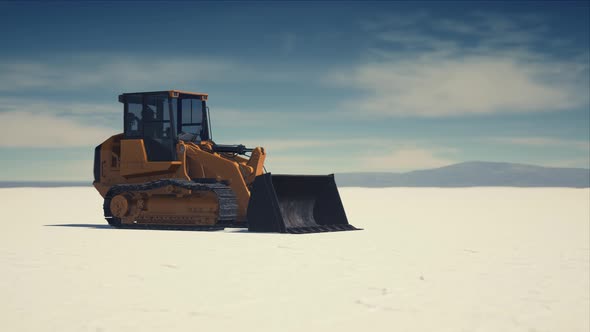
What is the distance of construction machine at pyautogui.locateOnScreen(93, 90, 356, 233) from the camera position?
20.3 meters

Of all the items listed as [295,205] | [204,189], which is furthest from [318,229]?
[204,189]

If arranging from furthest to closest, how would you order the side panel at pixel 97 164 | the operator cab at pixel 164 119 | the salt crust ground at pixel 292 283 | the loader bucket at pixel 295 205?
the side panel at pixel 97 164 → the operator cab at pixel 164 119 → the loader bucket at pixel 295 205 → the salt crust ground at pixel 292 283

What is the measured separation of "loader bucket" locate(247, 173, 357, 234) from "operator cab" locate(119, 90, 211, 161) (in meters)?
3.48

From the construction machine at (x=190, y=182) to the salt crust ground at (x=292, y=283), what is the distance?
163cm

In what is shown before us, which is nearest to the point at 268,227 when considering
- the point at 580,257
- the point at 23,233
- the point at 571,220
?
the point at 23,233

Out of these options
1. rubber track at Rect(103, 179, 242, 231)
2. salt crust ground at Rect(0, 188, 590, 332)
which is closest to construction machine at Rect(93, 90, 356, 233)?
rubber track at Rect(103, 179, 242, 231)

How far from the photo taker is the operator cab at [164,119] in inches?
867

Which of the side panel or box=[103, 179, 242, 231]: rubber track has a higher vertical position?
the side panel

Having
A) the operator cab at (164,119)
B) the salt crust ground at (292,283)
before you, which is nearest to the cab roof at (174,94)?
the operator cab at (164,119)

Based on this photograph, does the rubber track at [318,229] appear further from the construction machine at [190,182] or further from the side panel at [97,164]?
the side panel at [97,164]

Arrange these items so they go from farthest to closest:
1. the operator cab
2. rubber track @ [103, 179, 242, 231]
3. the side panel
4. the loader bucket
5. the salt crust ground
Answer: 1. the side panel
2. the operator cab
3. rubber track @ [103, 179, 242, 231]
4. the loader bucket
5. the salt crust ground

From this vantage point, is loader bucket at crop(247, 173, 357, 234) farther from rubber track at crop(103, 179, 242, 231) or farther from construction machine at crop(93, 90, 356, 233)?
rubber track at crop(103, 179, 242, 231)

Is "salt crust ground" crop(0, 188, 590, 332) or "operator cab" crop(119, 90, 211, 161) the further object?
"operator cab" crop(119, 90, 211, 161)

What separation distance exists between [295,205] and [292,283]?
10.1 m
